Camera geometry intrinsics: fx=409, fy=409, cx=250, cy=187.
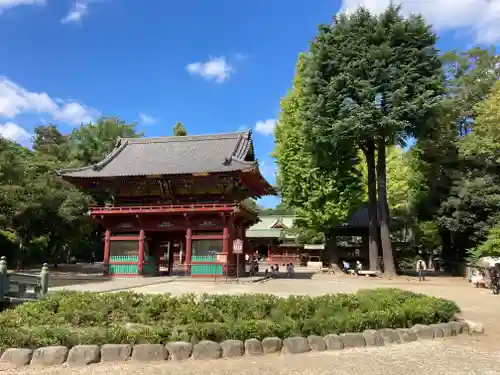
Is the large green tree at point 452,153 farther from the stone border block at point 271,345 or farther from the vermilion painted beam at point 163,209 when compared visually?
the stone border block at point 271,345

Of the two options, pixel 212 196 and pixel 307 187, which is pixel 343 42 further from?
pixel 212 196

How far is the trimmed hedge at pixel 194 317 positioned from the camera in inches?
297

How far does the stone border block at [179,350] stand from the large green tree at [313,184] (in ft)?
92.9

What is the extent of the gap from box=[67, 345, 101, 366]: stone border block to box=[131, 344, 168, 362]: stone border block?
2.06 ft

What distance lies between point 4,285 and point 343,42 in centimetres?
2953

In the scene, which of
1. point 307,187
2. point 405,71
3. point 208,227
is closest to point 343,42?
point 405,71

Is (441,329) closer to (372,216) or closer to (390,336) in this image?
(390,336)

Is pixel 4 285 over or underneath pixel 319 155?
underneath

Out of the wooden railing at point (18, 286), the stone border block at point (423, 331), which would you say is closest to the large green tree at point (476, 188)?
the stone border block at point (423, 331)

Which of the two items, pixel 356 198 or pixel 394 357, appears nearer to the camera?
pixel 394 357

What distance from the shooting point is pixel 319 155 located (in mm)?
34688

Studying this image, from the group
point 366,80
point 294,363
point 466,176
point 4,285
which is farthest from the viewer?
point 466,176

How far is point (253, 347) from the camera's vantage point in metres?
7.76

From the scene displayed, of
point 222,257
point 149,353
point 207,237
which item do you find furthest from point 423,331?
point 207,237
